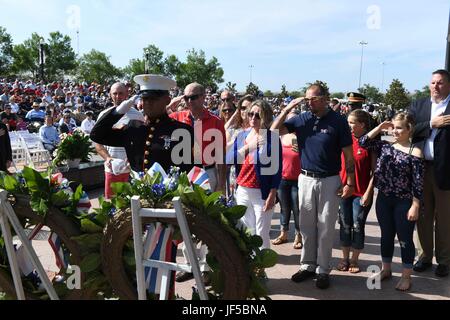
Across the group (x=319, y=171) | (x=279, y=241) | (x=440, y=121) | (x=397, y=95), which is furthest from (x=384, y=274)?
(x=397, y=95)

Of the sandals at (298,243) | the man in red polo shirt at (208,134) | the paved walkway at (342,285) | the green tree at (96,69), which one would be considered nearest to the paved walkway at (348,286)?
the paved walkway at (342,285)

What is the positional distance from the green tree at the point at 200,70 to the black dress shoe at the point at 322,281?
57898 mm

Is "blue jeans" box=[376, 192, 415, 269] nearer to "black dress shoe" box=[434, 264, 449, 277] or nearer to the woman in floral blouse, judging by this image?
the woman in floral blouse

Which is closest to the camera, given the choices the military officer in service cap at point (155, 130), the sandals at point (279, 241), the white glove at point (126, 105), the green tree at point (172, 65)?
the white glove at point (126, 105)

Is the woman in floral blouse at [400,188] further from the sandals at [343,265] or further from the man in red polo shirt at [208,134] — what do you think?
Answer: the man in red polo shirt at [208,134]

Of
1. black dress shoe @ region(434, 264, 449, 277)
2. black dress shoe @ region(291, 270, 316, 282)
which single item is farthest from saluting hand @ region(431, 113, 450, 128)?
black dress shoe @ region(291, 270, 316, 282)

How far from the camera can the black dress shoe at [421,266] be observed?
15.3 feet

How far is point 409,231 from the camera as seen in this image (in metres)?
4.12

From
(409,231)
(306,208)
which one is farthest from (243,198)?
→ (409,231)

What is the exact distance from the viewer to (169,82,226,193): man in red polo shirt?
14.3ft

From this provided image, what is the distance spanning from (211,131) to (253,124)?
0.49 m
